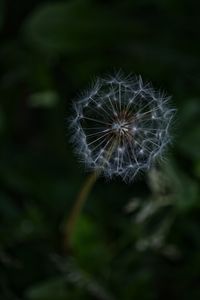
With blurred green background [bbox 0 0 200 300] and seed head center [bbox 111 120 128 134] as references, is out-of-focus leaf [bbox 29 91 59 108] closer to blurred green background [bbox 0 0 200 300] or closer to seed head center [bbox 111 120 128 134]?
blurred green background [bbox 0 0 200 300]

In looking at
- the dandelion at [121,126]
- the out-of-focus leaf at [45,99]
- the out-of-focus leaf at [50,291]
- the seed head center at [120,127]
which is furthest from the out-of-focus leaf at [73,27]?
the seed head center at [120,127]

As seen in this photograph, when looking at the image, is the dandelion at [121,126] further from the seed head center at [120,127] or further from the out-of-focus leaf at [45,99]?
the out-of-focus leaf at [45,99]

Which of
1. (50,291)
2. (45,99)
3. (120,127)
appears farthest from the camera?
(45,99)

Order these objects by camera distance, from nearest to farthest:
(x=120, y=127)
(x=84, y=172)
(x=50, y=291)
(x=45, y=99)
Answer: (x=120, y=127), (x=50, y=291), (x=84, y=172), (x=45, y=99)

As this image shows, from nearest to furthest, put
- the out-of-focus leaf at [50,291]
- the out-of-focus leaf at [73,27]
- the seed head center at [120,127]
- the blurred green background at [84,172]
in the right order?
the seed head center at [120,127]
the out-of-focus leaf at [50,291]
the blurred green background at [84,172]
the out-of-focus leaf at [73,27]

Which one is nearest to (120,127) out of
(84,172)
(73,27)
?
(84,172)

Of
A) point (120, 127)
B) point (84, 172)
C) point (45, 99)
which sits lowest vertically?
point (120, 127)

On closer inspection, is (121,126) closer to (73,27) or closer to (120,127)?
(120,127)
